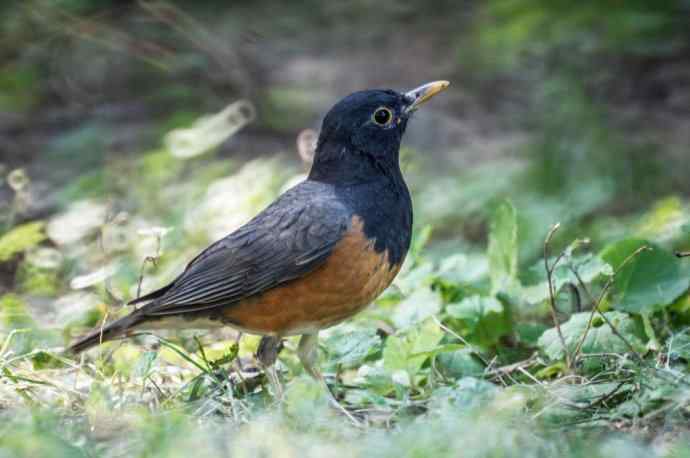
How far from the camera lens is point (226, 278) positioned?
191 inches

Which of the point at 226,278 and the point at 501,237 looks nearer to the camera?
the point at 226,278

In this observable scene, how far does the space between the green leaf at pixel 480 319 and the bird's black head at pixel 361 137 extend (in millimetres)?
788

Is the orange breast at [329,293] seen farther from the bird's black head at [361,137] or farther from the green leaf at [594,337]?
the green leaf at [594,337]

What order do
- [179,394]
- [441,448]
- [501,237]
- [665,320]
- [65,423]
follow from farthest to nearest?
[501,237] < [665,320] < [179,394] < [65,423] < [441,448]

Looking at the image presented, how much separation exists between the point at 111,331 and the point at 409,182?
375 cm

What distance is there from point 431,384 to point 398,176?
109 cm

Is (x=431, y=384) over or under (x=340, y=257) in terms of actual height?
under

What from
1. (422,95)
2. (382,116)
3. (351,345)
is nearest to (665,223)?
(422,95)

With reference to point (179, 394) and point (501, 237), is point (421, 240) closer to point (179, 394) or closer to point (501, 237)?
point (501, 237)

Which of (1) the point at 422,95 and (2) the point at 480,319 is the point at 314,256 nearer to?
(2) the point at 480,319

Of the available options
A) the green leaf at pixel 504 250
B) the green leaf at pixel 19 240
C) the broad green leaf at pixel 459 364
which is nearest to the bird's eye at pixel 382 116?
the green leaf at pixel 504 250

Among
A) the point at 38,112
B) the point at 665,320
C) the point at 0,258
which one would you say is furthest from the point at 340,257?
the point at 38,112

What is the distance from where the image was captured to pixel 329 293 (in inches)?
183

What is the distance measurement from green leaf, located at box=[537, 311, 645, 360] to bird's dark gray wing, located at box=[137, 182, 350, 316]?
3.60ft
